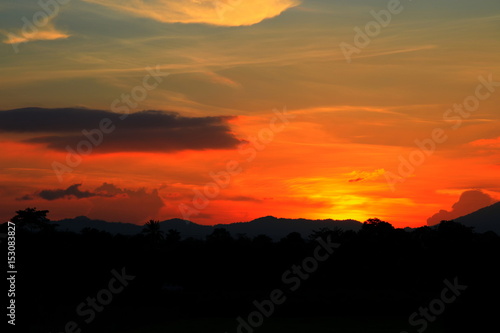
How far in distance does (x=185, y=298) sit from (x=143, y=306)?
23.8 ft

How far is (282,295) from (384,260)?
1832 cm

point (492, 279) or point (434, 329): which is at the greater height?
point (492, 279)

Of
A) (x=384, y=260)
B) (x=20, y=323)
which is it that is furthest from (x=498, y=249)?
(x=20, y=323)

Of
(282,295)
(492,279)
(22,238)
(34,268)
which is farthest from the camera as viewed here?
(22,238)

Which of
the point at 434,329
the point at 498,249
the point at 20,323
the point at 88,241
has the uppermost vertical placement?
the point at 88,241

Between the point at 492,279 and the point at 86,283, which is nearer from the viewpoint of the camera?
the point at 492,279

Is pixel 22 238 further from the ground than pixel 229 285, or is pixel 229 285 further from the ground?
pixel 22 238

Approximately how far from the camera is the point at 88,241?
9325 centimetres

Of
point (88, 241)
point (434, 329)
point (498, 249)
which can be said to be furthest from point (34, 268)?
point (498, 249)

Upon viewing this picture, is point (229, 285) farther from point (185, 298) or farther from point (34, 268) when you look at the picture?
point (34, 268)

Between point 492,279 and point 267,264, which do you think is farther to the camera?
point 267,264

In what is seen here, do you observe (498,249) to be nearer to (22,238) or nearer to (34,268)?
(34,268)

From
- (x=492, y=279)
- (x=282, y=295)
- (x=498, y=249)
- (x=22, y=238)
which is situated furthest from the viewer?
(x=22, y=238)

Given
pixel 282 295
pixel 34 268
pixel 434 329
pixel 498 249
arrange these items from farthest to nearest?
pixel 34 268 → pixel 498 249 → pixel 282 295 → pixel 434 329
